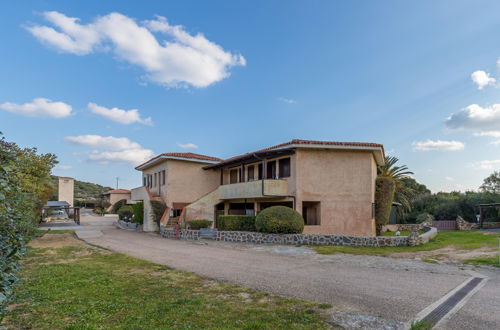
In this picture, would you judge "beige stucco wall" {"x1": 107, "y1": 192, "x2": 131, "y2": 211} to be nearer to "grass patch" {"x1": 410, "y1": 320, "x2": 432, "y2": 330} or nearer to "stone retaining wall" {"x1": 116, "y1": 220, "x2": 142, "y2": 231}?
"stone retaining wall" {"x1": 116, "y1": 220, "x2": 142, "y2": 231}

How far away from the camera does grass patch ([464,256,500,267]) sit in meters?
11.7

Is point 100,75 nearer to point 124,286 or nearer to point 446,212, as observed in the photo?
point 124,286

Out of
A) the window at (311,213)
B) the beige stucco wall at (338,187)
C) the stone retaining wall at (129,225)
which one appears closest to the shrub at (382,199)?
the beige stucco wall at (338,187)

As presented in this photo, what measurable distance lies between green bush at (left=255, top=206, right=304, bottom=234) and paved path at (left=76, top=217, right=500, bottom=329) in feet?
8.92

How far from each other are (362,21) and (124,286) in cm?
1841

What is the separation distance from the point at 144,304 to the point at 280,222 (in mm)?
11842

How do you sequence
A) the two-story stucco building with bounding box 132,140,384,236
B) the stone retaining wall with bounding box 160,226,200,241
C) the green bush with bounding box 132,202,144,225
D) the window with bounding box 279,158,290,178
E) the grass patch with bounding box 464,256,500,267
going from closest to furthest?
the grass patch with bounding box 464,256,500,267 < the stone retaining wall with bounding box 160,226,200,241 < the two-story stucco building with bounding box 132,140,384,236 < the window with bounding box 279,158,290,178 < the green bush with bounding box 132,202,144,225

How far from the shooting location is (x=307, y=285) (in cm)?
840

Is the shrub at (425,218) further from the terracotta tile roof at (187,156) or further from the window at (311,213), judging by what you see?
the terracotta tile roof at (187,156)

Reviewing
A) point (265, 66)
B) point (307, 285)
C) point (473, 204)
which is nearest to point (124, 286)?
point (307, 285)

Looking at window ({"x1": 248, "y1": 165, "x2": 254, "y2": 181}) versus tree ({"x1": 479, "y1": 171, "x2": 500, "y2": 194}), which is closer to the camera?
window ({"x1": 248, "y1": 165, "x2": 254, "y2": 181})

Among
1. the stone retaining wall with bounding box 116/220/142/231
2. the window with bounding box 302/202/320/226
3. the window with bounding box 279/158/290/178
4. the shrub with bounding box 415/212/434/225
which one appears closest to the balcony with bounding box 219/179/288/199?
the window with bounding box 279/158/290/178

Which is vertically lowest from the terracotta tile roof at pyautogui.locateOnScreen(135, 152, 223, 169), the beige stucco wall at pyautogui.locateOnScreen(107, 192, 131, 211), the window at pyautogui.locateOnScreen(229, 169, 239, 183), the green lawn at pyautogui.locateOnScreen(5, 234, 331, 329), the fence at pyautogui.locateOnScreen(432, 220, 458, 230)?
the fence at pyautogui.locateOnScreen(432, 220, 458, 230)

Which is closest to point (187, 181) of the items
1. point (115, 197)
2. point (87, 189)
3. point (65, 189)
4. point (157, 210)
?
point (157, 210)
